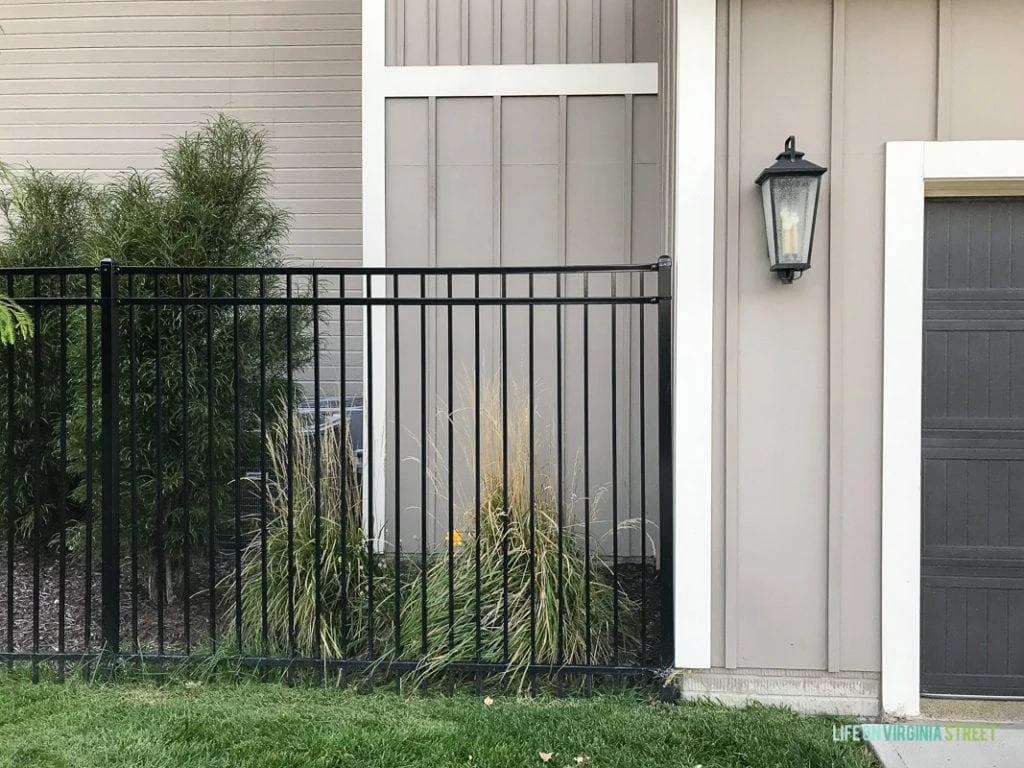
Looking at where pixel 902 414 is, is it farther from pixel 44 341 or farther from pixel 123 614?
pixel 44 341

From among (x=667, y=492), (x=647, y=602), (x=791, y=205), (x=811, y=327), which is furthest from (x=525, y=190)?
(x=647, y=602)

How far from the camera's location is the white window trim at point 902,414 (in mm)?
2736

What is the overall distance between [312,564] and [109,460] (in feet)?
3.30

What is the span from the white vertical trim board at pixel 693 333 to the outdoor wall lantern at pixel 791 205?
0.24 m

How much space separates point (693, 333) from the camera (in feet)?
9.15

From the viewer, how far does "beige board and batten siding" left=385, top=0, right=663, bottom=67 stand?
3.90m

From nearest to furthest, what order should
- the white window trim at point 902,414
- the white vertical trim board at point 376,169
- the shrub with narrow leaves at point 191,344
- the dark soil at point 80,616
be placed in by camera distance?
the white window trim at point 902,414
the dark soil at point 80,616
the shrub with narrow leaves at point 191,344
the white vertical trim board at point 376,169

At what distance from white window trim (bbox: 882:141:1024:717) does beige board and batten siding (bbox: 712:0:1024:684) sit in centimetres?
4

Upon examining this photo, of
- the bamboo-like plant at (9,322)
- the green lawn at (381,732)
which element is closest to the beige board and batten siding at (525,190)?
the green lawn at (381,732)

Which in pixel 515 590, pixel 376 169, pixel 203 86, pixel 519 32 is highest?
pixel 203 86

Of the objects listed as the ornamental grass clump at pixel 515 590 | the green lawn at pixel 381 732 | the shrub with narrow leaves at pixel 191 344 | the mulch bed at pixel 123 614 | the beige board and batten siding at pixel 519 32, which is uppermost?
the beige board and batten siding at pixel 519 32

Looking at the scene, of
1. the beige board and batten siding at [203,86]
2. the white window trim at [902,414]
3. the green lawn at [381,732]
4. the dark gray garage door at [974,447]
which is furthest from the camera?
the beige board and batten siding at [203,86]

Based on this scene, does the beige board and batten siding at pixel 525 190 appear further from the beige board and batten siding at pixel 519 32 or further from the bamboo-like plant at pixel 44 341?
the bamboo-like plant at pixel 44 341

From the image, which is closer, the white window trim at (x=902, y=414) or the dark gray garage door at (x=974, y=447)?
the white window trim at (x=902, y=414)
